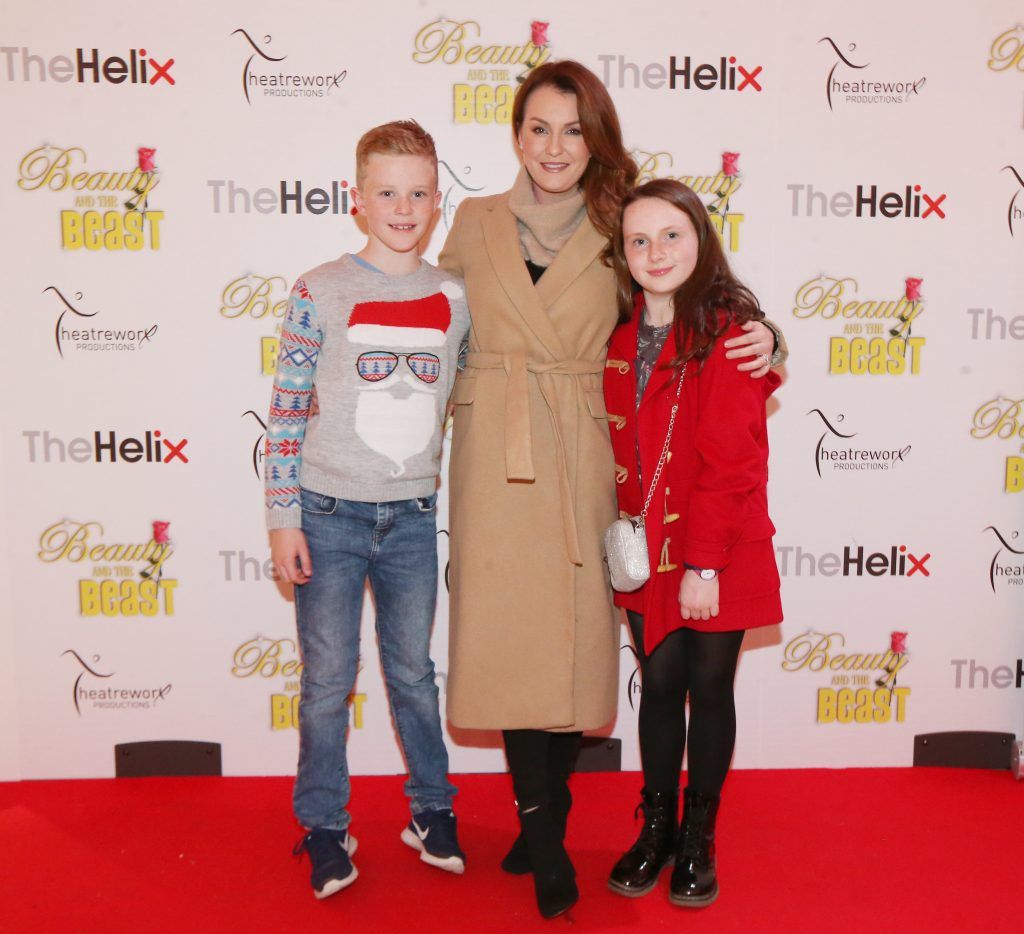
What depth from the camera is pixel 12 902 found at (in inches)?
83.8

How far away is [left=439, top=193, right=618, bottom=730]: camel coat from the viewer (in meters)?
2.10

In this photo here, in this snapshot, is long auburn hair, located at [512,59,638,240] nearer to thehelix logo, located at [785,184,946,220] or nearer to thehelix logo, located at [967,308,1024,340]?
thehelix logo, located at [785,184,946,220]

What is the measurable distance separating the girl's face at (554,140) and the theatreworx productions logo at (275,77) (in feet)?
2.54

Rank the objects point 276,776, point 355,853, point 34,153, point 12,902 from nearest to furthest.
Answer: point 12,902, point 355,853, point 34,153, point 276,776

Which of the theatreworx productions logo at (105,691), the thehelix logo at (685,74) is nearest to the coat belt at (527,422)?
the thehelix logo at (685,74)

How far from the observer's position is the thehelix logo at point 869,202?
106 inches

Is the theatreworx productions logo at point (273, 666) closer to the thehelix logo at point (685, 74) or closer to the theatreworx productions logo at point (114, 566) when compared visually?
the theatreworx productions logo at point (114, 566)

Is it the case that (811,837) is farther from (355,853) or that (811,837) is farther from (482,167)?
(482,167)

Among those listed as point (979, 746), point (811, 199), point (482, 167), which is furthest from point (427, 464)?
point (979, 746)

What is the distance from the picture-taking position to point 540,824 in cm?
207

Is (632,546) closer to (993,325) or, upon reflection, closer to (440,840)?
(440,840)

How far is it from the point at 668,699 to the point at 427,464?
838 mm

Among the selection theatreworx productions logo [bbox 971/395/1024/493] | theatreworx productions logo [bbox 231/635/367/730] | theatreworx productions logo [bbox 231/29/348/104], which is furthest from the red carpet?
theatreworx productions logo [bbox 231/29/348/104]

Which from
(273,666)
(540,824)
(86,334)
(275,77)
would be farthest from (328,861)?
(275,77)
